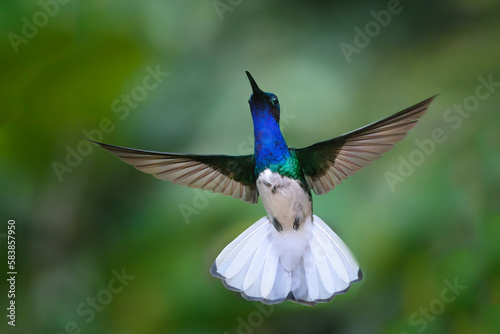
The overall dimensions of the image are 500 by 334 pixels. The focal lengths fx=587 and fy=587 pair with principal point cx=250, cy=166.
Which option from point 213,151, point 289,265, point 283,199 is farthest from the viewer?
point 213,151

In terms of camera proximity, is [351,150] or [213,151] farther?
[213,151]

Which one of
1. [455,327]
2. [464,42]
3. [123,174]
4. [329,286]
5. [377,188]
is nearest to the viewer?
[329,286]

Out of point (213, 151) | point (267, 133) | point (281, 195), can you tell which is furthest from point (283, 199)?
point (213, 151)

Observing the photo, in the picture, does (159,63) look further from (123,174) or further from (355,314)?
(355,314)

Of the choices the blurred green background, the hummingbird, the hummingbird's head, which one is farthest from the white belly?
the blurred green background

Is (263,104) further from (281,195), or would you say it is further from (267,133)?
(281,195)

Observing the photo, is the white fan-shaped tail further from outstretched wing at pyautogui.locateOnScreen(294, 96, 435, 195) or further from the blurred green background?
the blurred green background

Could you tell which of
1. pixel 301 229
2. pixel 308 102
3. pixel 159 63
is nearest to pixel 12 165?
pixel 159 63
